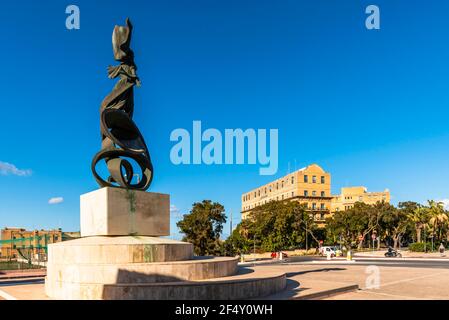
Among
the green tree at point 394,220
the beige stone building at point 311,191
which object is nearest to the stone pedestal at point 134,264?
the green tree at point 394,220

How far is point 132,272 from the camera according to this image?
1167cm

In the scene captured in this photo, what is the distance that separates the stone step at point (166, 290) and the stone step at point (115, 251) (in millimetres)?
1301

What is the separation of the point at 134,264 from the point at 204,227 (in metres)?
33.5

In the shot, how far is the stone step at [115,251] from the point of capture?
1292 centimetres

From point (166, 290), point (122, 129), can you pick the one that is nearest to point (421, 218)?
point (122, 129)

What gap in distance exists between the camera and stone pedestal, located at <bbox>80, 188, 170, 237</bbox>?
14727mm

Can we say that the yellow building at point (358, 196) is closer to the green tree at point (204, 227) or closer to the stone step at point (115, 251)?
the green tree at point (204, 227)

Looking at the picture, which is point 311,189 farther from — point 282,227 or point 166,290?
point 166,290

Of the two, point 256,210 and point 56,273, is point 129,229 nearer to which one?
point 56,273

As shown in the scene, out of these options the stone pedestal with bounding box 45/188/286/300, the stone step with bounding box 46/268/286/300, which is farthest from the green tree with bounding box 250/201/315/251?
the stone step with bounding box 46/268/286/300
